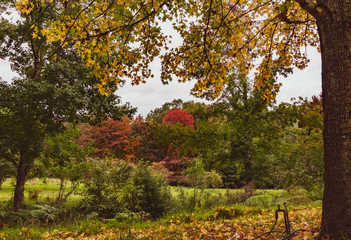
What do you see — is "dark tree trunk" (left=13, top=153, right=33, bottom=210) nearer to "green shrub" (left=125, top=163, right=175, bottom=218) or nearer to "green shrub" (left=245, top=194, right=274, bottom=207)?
"green shrub" (left=125, top=163, right=175, bottom=218)

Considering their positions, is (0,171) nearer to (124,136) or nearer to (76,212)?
(76,212)

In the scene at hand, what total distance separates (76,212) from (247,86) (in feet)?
30.8

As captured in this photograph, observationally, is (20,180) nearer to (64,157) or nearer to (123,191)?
(64,157)

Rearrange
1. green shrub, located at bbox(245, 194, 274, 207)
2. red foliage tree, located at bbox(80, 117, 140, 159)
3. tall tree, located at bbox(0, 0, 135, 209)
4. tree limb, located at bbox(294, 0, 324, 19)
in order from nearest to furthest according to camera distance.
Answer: tree limb, located at bbox(294, 0, 324, 19), tall tree, located at bbox(0, 0, 135, 209), green shrub, located at bbox(245, 194, 274, 207), red foliage tree, located at bbox(80, 117, 140, 159)

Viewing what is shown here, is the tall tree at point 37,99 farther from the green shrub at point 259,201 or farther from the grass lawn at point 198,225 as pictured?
the green shrub at point 259,201

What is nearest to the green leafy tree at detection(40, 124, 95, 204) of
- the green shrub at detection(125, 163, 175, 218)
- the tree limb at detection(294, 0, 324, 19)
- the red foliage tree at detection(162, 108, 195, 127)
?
the green shrub at detection(125, 163, 175, 218)

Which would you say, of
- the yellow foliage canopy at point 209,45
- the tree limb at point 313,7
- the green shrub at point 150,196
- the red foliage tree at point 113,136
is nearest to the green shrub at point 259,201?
the green shrub at point 150,196

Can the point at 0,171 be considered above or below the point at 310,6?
below

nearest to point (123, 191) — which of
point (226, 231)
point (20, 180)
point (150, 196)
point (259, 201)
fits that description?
point (150, 196)

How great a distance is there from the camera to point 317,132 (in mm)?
10555

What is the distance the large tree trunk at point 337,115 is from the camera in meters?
2.49

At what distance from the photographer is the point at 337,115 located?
2.61 meters

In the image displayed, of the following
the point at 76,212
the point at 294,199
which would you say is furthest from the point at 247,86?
the point at 76,212

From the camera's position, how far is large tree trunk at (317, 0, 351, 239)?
2492mm
